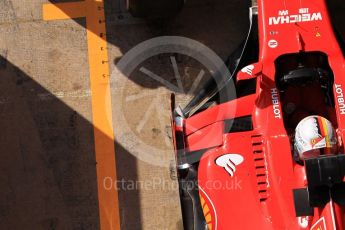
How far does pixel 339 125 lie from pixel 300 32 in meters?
1.04

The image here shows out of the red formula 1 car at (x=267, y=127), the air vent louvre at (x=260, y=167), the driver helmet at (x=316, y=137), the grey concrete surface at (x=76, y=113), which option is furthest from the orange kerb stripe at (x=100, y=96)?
the driver helmet at (x=316, y=137)

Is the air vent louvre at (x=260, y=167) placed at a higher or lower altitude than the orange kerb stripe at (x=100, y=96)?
lower

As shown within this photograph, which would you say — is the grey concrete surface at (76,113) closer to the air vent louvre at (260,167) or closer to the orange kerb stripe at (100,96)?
the orange kerb stripe at (100,96)

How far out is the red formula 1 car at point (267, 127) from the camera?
17.3 feet

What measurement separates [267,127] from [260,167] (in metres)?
0.39

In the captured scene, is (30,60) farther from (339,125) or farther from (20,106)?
(339,125)

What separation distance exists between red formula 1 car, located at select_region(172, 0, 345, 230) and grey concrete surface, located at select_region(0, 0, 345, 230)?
78 centimetres

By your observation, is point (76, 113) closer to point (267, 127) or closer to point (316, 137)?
point (267, 127)

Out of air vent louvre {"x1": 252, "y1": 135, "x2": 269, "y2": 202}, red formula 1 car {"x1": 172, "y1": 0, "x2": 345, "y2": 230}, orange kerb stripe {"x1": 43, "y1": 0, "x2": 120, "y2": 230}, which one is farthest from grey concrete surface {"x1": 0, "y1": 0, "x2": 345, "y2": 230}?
air vent louvre {"x1": 252, "y1": 135, "x2": 269, "y2": 202}

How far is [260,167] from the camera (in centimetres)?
545

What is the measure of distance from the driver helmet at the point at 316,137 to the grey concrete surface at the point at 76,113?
2233 millimetres

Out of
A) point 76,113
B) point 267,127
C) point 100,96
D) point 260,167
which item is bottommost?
point 260,167

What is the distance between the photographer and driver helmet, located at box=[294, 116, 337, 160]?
4758mm

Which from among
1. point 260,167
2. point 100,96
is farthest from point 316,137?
point 100,96
